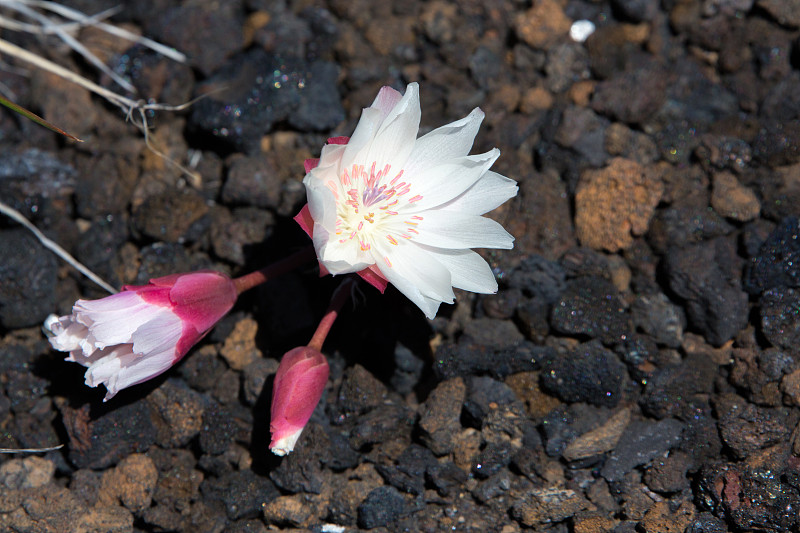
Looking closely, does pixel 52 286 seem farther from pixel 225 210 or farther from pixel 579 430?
pixel 579 430

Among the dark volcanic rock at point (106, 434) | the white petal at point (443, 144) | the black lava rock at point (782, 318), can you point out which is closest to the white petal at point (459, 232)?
the white petal at point (443, 144)

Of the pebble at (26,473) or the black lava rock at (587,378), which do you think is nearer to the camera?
the pebble at (26,473)

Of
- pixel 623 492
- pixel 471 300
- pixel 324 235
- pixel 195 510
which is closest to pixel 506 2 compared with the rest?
pixel 471 300

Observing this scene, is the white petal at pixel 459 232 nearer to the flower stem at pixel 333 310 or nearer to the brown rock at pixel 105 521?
the flower stem at pixel 333 310

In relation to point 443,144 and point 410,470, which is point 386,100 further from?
point 410,470

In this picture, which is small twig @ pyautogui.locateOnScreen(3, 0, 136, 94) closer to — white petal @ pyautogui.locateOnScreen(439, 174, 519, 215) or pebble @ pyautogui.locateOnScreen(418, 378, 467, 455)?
white petal @ pyautogui.locateOnScreen(439, 174, 519, 215)

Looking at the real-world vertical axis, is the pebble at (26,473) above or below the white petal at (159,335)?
below
